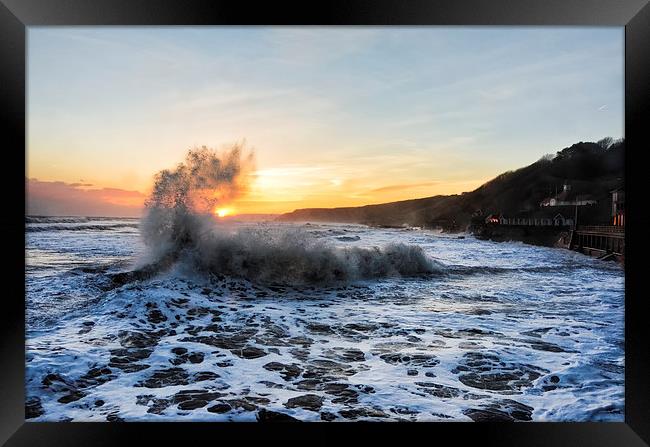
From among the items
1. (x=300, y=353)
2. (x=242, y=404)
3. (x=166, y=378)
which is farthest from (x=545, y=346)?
(x=166, y=378)

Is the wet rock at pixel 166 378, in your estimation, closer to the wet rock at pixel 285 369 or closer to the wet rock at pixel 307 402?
the wet rock at pixel 285 369

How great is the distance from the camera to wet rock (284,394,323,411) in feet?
7.68

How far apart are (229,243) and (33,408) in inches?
202

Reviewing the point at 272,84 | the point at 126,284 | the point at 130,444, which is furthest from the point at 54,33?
the point at 130,444

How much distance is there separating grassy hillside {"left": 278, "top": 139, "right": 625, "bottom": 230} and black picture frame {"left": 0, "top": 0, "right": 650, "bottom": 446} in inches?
413

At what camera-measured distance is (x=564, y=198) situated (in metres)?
20.9

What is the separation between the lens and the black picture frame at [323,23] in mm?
1694

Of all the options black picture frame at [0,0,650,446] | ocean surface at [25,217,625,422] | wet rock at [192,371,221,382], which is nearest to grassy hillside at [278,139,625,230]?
ocean surface at [25,217,625,422]

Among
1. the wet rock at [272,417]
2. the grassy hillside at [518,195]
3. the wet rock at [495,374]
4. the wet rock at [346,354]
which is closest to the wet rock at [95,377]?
the wet rock at [272,417]

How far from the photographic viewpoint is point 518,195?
822 inches

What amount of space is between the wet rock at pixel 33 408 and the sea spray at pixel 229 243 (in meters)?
4.12

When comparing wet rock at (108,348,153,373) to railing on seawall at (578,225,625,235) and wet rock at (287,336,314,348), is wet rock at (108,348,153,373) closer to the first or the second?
wet rock at (287,336,314,348)

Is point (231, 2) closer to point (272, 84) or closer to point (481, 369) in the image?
point (481, 369)

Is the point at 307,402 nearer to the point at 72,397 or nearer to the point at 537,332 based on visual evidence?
the point at 72,397
